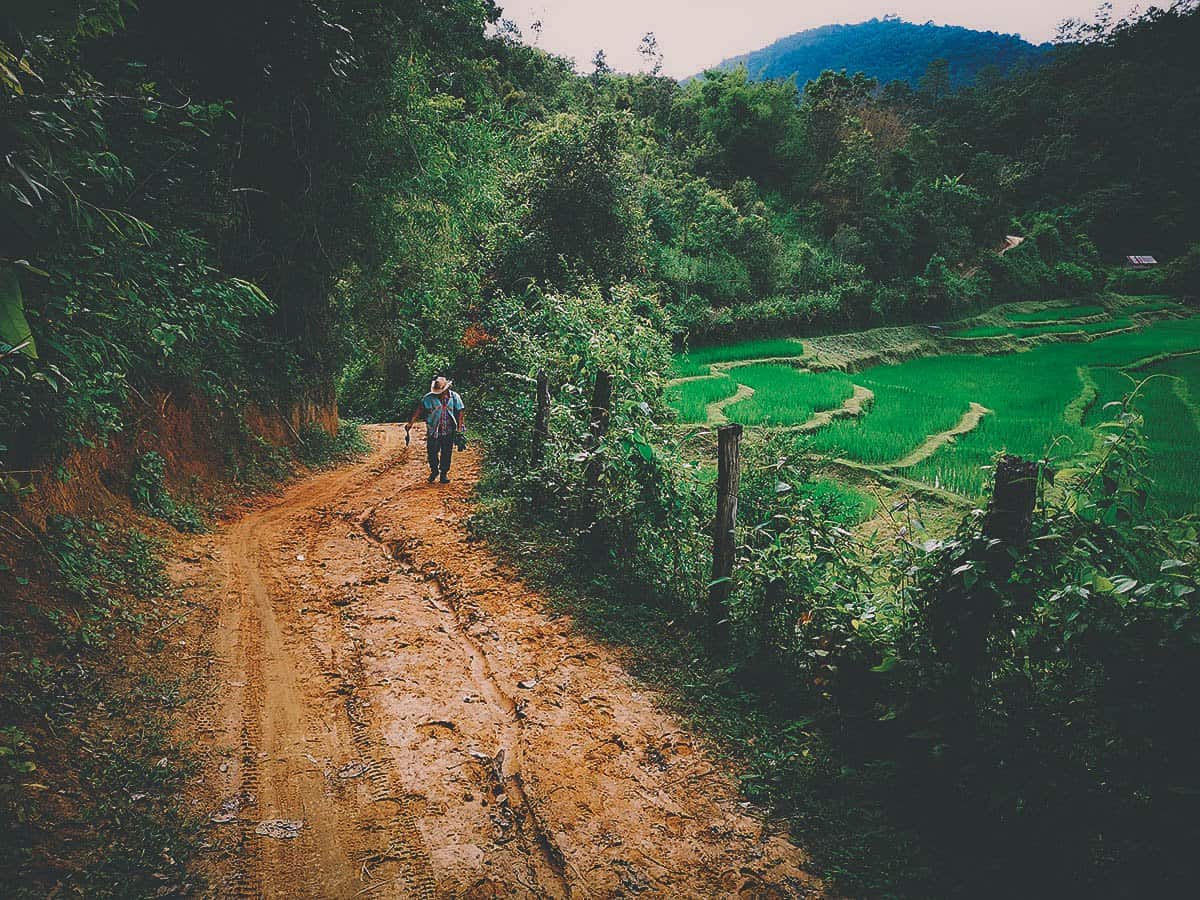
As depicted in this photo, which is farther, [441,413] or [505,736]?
[441,413]

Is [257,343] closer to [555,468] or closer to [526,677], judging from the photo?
[555,468]

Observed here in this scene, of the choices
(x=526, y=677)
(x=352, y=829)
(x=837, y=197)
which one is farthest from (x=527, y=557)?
(x=837, y=197)

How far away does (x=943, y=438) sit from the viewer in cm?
1122

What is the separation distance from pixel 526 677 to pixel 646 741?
1034 mm

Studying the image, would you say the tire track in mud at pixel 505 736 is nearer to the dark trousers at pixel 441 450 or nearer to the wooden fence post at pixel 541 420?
the wooden fence post at pixel 541 420

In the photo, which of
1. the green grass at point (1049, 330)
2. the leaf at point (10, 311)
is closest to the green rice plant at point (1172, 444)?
the leaf at point (10, 311)

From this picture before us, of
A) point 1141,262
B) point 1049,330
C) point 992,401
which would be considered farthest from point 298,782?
point 1141,262

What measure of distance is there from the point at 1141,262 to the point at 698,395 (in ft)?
104

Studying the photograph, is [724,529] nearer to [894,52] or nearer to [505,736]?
[505,736]

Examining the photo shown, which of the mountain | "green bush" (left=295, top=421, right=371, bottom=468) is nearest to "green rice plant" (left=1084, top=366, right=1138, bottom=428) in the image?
"green bush" (left=295, top=421, right=371, bottom=468)

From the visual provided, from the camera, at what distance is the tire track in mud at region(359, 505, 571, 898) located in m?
2.95

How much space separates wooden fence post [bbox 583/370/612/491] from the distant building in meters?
37.9

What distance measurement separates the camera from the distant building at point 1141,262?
100ft

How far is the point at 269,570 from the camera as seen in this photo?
18.5 feet
